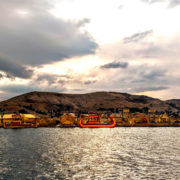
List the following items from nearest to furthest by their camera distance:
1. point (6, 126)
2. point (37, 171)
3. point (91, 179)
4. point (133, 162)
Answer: point (91, 179), point (37, 171), point (133, 162), point (6, 126)

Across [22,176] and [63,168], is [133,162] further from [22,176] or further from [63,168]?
[22,176]

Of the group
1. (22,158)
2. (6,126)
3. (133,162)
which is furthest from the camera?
(6,126)

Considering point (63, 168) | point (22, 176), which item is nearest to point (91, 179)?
point (63, 168)

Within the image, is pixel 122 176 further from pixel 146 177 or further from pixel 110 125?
pixel 110 125

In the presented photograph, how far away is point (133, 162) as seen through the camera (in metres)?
51.4

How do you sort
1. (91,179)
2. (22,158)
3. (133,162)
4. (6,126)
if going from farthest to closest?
(6,126), (22,158), (133,162), (91,179)

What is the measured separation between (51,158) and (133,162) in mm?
19508

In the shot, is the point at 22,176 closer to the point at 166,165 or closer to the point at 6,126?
the point at 166,165

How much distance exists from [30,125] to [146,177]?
172 metres

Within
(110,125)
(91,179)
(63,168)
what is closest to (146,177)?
(91,179)

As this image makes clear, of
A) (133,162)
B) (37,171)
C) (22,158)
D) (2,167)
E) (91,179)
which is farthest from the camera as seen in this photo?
(22,158)

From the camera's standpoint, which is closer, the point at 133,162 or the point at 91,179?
the point at 91,179

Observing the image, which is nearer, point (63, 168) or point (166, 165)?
point (63, 168)

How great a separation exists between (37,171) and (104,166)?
1383cm
